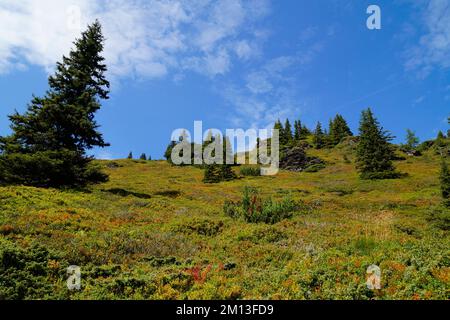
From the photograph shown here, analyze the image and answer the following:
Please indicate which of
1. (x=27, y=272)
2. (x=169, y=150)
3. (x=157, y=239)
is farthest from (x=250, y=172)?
(x=27, y=272)

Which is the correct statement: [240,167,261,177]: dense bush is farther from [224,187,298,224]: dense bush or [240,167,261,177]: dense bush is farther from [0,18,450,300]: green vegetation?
[224,187,298,224]: dense bush

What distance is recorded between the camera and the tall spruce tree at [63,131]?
904 inches

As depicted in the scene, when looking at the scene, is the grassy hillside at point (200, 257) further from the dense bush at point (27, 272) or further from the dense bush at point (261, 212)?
the dense bush at point (261, 212)

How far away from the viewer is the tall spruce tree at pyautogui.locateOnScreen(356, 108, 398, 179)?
169 feet

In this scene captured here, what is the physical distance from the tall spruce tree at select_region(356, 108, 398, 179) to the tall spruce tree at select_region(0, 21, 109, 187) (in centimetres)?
4264

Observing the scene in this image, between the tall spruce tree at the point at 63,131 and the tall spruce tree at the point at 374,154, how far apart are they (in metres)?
42.6

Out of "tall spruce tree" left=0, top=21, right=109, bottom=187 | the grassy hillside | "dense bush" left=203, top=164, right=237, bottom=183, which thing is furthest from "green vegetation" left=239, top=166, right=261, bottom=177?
the grassy hillside

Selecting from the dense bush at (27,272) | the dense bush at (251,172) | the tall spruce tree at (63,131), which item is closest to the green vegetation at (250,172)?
the dense bush at (251,172)

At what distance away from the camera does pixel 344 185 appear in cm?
4653

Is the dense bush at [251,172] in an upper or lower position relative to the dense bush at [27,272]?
upper

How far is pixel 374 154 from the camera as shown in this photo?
178ft

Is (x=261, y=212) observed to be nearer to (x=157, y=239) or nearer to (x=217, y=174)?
(x=157, y=239)
